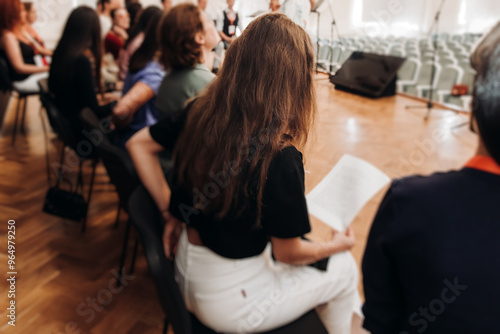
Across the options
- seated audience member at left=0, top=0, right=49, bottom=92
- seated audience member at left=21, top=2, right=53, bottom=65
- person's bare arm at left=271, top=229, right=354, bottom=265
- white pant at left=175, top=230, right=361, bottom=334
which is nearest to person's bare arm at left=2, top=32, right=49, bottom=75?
seated audience member at left=0, top=0, right=49, bottom=92

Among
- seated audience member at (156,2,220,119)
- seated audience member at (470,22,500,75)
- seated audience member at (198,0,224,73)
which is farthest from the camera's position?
seated audience member at (156,2,220,119)

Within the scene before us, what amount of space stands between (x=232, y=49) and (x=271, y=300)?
0.64 m

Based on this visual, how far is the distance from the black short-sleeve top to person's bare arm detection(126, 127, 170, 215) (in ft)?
1.22

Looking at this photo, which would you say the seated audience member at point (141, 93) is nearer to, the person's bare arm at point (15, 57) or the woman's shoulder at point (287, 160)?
the woman's shoulder at point (287, 160)

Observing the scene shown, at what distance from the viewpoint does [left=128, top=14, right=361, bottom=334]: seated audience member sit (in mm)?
677

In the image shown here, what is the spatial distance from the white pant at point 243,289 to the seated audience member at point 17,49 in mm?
3070

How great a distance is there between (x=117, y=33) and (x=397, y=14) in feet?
9.89

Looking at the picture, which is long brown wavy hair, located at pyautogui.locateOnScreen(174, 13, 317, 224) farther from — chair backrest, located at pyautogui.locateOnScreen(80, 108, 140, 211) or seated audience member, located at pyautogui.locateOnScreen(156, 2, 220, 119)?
chair backrest, located at pyautogui.locateOnScreen(80, 108, 140, 211)

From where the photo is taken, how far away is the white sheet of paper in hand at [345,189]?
996 millimetres

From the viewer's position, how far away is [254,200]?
854mm

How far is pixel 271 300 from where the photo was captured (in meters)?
0.97

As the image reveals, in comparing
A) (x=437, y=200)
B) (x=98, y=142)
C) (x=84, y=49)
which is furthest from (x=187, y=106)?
(x=84, y=49)

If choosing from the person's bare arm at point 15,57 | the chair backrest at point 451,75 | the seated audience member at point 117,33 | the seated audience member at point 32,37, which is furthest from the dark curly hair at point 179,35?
the seated audience member at point 32,37

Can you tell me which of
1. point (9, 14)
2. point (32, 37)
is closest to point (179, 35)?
point (9, 14)
